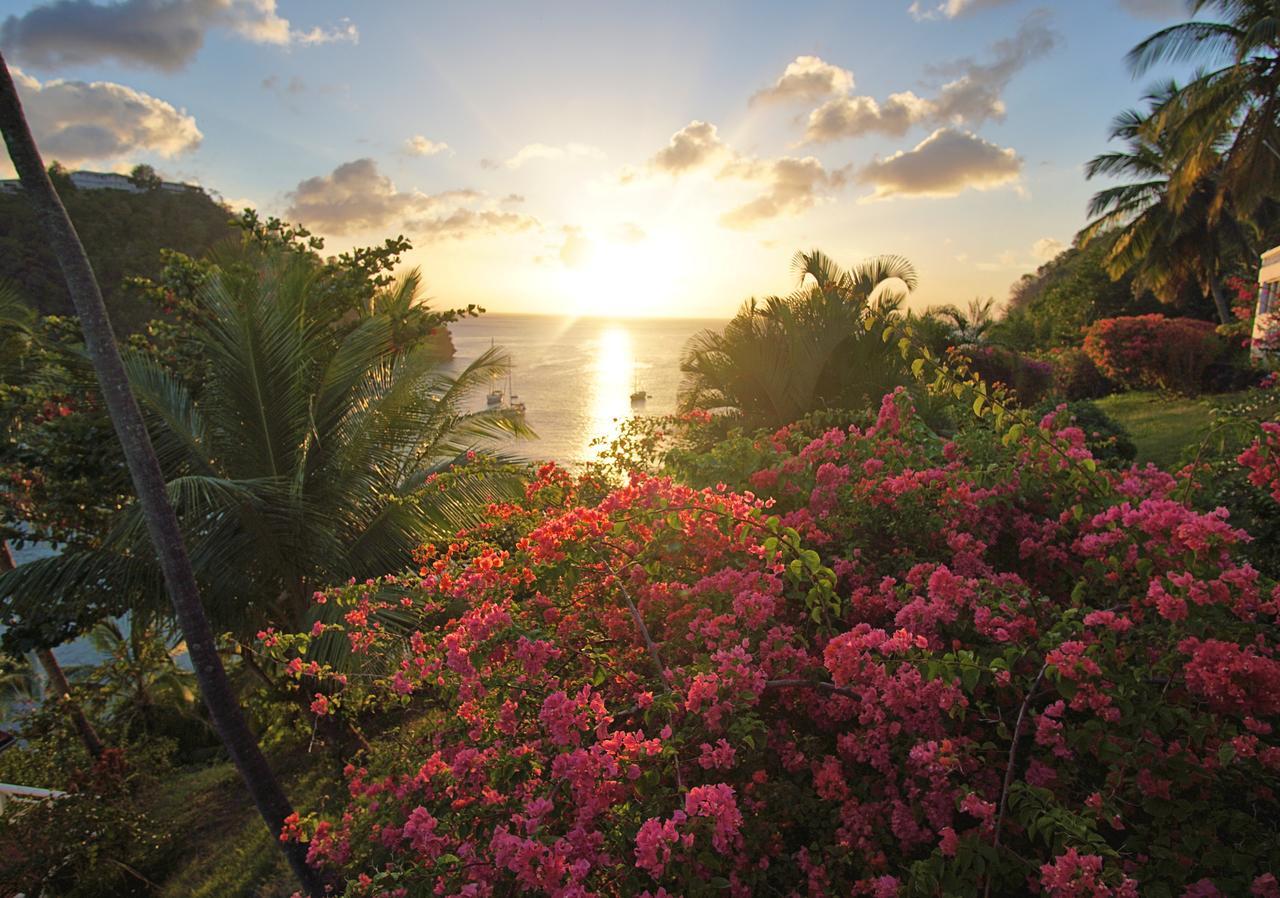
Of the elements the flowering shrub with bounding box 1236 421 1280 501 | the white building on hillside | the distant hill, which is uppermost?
the distant hill

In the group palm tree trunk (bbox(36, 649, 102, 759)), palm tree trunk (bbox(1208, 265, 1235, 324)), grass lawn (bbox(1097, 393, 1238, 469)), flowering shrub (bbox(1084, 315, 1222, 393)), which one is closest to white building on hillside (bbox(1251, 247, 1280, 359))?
flowering shrub (bbox(1084, 315, 1222, 393))

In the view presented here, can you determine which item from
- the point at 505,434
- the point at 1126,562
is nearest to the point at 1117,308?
the point at 505,434

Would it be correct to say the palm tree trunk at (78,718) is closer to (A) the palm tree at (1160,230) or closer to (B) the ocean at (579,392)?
(B) the ocean at (579,392)

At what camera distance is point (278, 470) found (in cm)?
632

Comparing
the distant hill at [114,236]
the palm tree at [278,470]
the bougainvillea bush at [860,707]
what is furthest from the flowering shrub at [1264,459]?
the distant hill at [114,236]

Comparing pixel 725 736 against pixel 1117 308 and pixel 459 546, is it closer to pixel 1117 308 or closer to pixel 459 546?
pixel 459 546

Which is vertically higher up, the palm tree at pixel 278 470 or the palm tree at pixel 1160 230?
the palm tree at pixel 1160 230

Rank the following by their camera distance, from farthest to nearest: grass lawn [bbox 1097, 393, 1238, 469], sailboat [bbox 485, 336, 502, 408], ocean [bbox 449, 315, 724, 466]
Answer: ocean [bbox 449, 315, 724, 466] < sailboat [bbox 485, 336, 502, 408] < grass lawn [bbox 1097, 393, 1238, 469]

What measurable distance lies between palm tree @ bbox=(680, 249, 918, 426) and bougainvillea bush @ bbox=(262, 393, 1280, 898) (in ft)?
16.1

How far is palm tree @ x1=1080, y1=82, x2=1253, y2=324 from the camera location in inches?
898

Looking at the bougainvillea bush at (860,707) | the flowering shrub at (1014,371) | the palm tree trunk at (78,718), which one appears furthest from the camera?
the flowering shrub at (1014,371)

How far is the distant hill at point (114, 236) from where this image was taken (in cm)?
3136

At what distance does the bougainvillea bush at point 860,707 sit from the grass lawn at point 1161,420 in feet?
25.5

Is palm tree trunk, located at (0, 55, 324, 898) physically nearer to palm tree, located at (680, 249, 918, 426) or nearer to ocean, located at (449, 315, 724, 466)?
palm tree, located at (680, 249, 918, 426)
